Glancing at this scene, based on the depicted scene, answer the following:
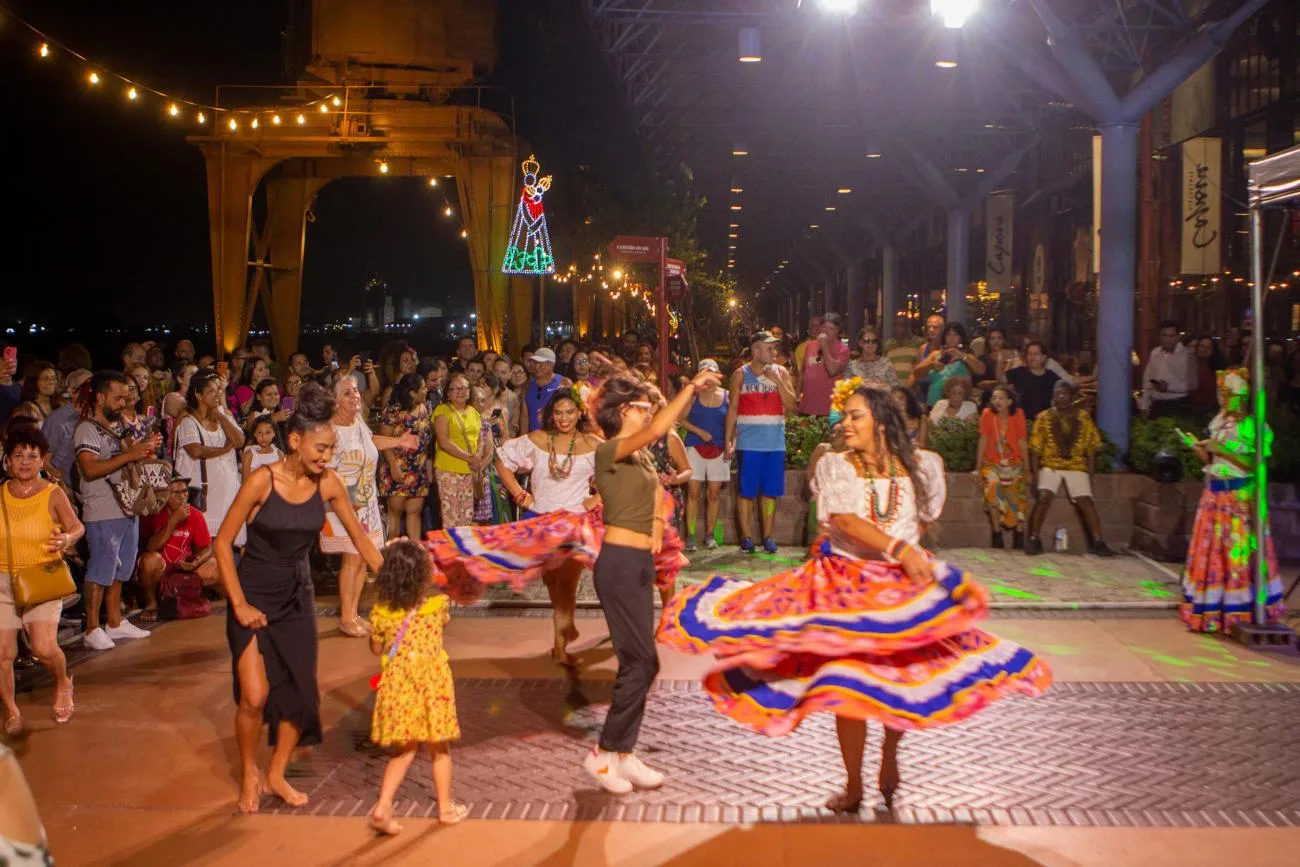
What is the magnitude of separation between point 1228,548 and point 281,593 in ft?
21.6

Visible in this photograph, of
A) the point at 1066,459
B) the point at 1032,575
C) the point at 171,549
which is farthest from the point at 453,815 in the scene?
the point at 1066,459

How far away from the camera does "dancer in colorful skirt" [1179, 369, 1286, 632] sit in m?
8.70

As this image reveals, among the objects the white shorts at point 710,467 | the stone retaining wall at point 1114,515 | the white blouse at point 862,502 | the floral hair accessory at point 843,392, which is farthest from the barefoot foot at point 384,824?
the stone retaining wall at point 1114,515

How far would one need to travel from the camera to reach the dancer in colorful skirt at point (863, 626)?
497 cm

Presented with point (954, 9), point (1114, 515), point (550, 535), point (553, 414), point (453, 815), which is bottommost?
point (453, 815)

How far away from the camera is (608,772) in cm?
585

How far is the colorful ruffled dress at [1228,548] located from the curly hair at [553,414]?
4.51 meters

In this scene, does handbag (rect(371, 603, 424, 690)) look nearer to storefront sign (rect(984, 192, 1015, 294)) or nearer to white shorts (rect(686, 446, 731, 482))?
white shorts (rect(686, 446, 731, 482))

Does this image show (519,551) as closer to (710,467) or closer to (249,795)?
(249,795)

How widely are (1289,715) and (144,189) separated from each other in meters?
38.1

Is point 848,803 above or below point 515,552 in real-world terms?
below

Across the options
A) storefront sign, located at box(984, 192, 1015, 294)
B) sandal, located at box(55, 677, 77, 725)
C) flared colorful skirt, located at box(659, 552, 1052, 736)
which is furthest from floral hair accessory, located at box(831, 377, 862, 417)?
storefront sign, located at box(984, 192, 1015, 294)

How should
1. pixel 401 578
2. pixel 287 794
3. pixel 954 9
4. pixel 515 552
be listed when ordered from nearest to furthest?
1. pixel 401 578
2. pixel 287 794
3. pixel 515 552
4. pixel 954 9

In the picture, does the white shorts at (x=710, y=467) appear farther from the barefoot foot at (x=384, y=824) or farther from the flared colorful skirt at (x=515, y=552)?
the barefoot foot at (x=384, y=824)
